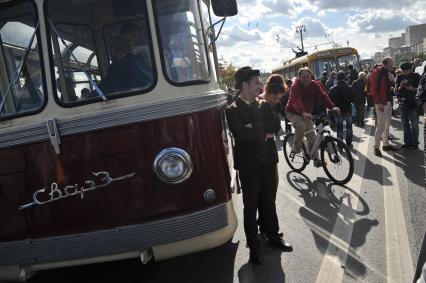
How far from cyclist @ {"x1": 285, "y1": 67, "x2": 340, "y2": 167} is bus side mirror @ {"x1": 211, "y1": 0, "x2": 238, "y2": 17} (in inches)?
126

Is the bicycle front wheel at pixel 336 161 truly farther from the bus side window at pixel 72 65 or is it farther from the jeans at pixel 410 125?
the bus side window at pixel 72 65

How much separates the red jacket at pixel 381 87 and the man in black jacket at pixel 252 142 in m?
4.73

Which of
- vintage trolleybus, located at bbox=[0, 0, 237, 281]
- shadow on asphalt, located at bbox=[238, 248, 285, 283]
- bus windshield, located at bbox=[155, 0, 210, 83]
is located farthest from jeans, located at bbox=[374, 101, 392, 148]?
vintage trolleybus, located at bbox=[0, 0, 237, 281]

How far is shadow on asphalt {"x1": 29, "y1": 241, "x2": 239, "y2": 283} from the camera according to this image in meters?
4.49

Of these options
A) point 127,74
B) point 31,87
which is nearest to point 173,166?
point 127,74

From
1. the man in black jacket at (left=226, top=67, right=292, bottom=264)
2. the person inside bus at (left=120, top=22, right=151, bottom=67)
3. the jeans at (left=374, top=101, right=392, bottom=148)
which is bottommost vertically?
the jeans at (left=374, top=101, right=392, bottom=148)

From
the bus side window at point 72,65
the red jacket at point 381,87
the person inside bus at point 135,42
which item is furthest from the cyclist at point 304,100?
the bus side window at point 72,65

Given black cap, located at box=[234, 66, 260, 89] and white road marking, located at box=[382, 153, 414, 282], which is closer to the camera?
white road marking, located at box=[382, 153, 414, 282]

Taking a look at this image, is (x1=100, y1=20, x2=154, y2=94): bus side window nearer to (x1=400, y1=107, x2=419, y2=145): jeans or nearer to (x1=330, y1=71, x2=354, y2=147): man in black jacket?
(x1=400, y1=107, x2=419, y2=145): jeans

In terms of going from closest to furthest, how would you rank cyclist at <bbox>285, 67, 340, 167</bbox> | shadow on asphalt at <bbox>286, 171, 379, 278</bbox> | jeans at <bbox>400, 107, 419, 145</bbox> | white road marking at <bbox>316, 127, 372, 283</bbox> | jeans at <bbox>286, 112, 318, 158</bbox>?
white road marking at <bbox>316, 127, 372, 283</bbox>
shadow on asphalt at <bbox>286, 171, 379, 278</bbox>
cyclist at <bbox>285, 67, 340, 167</bbox>
jeans at <bbox>286, 112, 318, 158</bbox>
jeans at <bbox>400, 107, 419, 145</bbox>

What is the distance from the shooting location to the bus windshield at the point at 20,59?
3.72 m

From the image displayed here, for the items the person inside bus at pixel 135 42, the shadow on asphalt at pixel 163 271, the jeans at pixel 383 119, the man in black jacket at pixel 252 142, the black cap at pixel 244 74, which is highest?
the person inside bus at pixel 135 42

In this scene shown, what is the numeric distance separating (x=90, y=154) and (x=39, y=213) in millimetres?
674

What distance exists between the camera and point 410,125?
9023 mm
